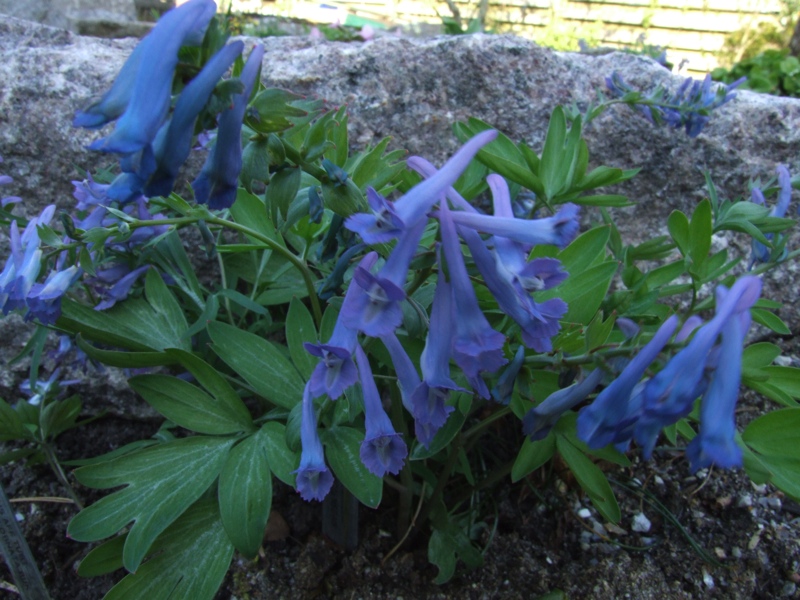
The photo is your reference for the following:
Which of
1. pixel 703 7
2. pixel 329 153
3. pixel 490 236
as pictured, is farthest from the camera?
pixel 703 7

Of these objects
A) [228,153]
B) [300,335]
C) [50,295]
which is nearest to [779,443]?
[300,335]

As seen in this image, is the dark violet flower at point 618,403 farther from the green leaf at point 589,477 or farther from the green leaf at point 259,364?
the green leaf at point 259,364

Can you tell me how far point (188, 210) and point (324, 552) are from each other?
3.11 ft

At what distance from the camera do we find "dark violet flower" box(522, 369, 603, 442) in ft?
3.19

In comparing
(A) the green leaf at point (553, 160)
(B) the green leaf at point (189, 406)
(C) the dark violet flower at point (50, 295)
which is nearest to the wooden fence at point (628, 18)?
(A) the green leaf at point (553, 160)

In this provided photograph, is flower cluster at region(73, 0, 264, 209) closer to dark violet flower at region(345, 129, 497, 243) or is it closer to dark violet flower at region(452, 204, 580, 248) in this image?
dark violet flower at region(345, 129, 497, 243)

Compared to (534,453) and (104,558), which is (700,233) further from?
(104,558)

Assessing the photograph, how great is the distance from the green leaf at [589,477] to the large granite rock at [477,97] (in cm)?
121

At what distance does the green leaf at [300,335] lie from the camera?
1330 millimetres

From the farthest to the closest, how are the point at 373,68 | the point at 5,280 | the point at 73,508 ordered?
1. the point at 373,68
2. the point at 73,508
3. the point at 5,280

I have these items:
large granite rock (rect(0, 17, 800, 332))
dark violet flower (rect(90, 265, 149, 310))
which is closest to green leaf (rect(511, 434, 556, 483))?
dark violet flower (rect(90, 265, 149, 310))

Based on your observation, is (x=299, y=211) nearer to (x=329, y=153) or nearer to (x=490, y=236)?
(x=329, y=153)

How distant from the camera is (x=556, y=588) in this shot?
157 centimetres

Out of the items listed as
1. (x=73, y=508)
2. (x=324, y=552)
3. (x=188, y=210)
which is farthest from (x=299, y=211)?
(x=73, y=508)
